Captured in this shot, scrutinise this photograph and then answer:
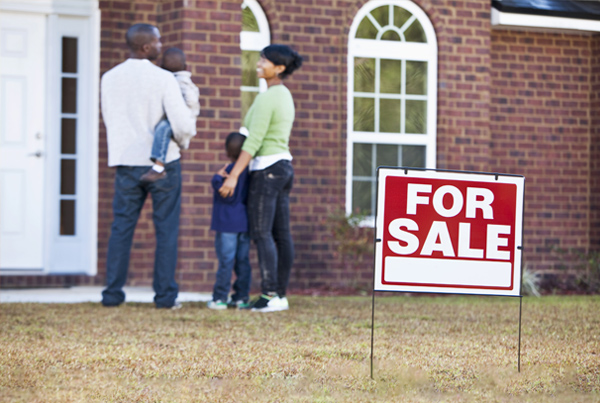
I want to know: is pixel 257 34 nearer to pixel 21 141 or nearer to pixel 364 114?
pixel 364 114

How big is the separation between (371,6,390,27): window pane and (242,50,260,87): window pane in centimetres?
134

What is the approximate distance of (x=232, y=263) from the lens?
7.16 metres

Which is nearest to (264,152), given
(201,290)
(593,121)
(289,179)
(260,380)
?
(289,179)

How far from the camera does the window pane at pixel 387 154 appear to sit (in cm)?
979

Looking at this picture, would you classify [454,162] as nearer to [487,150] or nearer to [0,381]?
[487,150]

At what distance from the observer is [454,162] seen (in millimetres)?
9867

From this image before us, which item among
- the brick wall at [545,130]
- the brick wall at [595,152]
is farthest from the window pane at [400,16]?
the brick wall at [595,152]

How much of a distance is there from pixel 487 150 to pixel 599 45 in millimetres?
1980

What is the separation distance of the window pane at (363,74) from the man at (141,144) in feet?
9.75

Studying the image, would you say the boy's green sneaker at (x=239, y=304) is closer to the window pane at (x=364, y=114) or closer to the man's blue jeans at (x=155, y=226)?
the man's blue jeans at (x=155, y=226)

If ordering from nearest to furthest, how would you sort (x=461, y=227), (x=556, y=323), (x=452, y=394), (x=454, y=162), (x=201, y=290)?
(x=452, y=394) → (x=461, y=227) → (x=556, y=323) → (x=201, y=290) → (x=454, y=162)

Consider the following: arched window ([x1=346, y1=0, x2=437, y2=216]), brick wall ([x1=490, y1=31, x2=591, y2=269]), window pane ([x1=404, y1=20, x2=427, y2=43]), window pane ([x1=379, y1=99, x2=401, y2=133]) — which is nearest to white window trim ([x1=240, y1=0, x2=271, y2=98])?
arched window ([x1=346, y1=0, x2=437, y2=216])

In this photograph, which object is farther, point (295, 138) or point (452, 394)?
point (295, 138)

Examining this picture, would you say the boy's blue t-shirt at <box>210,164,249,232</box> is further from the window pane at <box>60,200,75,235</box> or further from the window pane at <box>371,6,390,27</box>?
the window pane at <box>371,6,390,27</box>
